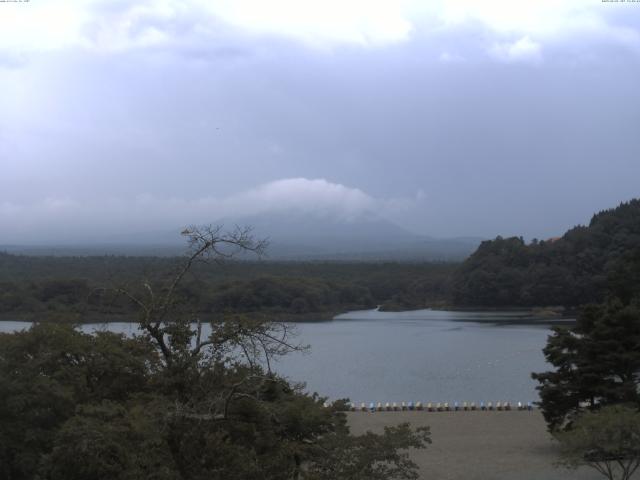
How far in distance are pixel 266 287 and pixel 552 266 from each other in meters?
20.8

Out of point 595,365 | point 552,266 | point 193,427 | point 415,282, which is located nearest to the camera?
point 193,427

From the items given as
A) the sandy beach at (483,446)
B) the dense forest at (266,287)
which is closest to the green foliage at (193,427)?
the sandy beach at (483,446)

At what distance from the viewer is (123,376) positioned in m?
9.42

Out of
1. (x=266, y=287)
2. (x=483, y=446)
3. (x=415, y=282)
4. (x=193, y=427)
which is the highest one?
(x=193, y=427)

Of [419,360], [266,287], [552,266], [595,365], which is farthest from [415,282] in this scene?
[595,365]

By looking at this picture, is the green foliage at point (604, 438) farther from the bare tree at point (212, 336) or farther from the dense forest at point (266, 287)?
the dense forest at point (266, 287)

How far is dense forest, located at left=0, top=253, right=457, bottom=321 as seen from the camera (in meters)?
44.7

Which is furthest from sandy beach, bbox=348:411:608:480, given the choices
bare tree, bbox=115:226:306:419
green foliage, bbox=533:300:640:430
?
bare tree, bbox=115:226:306:419

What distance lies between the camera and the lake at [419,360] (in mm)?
23094

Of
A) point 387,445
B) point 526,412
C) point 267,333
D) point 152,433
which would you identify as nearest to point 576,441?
point 387,445

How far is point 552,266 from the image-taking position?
55281 mm

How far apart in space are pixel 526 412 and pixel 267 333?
566 inches

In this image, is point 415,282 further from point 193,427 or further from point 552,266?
point 193,427

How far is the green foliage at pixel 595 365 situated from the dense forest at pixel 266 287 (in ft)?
66.3
